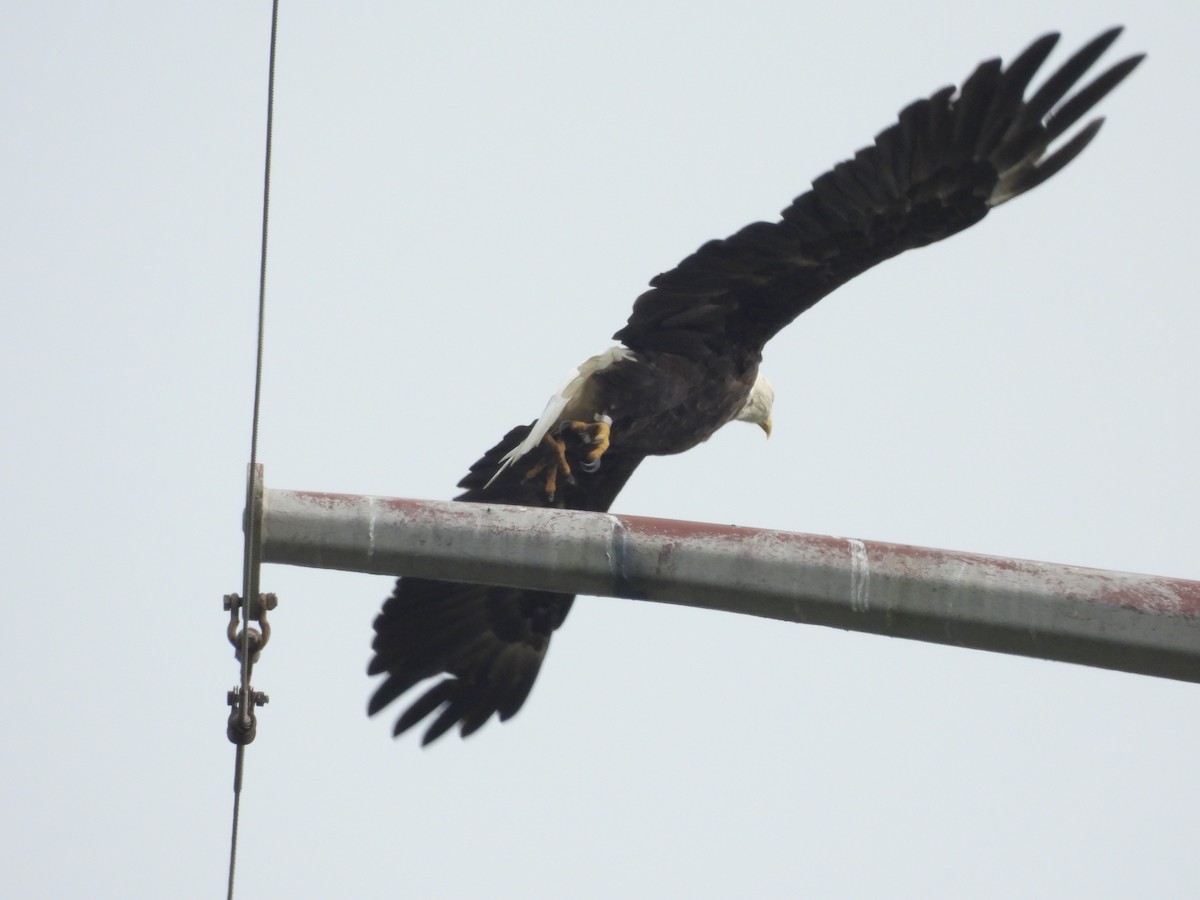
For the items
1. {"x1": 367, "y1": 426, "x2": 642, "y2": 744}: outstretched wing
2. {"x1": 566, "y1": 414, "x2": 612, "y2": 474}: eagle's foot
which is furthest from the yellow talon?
{"x1": 367, "y1": 426, "x2": 642, "y2": 744}: outstretched wing

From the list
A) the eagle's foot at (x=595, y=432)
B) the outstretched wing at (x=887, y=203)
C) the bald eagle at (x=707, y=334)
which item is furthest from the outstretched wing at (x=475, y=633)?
the outstretched wing at (x=887, y=203)

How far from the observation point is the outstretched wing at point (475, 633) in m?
5.60

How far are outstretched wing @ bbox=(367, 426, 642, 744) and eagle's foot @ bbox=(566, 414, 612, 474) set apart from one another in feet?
0.65

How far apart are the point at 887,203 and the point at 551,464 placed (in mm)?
1426

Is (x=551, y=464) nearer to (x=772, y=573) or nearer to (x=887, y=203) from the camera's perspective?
(x=887, y=203)

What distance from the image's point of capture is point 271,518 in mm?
2922

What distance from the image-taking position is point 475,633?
6.03 meters

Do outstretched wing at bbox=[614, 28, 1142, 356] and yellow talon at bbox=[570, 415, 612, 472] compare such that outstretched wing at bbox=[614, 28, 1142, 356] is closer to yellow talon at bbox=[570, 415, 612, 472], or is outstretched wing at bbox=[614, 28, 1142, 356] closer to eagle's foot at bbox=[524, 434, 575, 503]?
yellow talon at bbox=[570, 415, 612, 472]

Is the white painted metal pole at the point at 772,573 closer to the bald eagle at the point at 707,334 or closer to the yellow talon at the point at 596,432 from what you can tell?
the bald eagle at the point at 707,334

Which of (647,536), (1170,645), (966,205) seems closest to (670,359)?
(966,205)

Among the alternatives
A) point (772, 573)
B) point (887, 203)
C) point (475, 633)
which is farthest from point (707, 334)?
point (772, 573)

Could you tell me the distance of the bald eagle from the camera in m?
4.66

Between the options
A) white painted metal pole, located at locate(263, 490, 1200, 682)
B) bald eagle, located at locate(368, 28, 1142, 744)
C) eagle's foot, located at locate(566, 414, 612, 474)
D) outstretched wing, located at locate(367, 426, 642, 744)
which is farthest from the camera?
outstretched wing, located at locate(367, 426, 642, 744)

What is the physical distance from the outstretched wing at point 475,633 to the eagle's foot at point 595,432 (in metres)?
0.20
